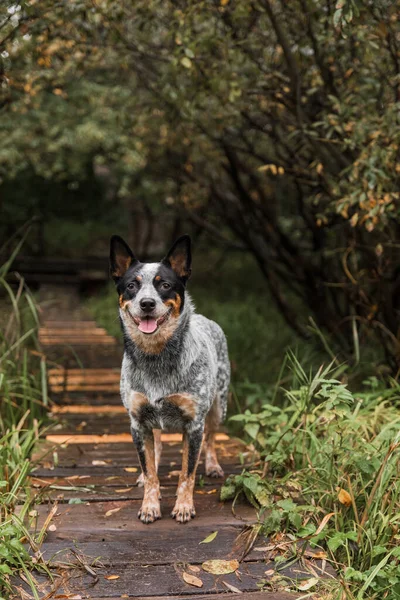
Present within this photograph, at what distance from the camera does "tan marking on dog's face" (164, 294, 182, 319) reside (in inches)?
134

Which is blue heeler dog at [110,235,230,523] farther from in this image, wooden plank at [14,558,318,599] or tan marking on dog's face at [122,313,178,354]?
wooden plank at [14,558,318,599]

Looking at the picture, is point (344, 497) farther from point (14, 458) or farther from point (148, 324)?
point (14, 458)

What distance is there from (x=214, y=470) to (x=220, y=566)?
1.11 meters

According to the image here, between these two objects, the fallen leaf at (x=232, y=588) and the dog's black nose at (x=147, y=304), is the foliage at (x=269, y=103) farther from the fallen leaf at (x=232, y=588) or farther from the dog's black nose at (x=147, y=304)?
the fallen leaf at (x=232, y=588)

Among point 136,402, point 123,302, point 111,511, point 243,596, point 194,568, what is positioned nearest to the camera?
point 243,596

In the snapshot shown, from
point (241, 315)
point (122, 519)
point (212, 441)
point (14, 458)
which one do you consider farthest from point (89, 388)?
point (241, 315)

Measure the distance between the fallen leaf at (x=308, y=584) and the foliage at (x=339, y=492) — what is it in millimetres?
135

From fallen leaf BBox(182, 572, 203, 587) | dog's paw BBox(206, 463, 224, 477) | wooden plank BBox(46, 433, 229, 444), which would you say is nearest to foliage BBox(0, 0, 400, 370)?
dog's paw BBox(206, 463, 224, 477)

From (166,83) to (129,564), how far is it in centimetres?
468

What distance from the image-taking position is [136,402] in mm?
3521

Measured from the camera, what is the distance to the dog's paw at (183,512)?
11.6 ft

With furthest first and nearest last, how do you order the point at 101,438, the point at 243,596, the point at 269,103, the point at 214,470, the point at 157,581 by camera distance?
the point at 269,103 → the point at 101,438 → the point at 214,470 → the point at 157,581 → the point at 243,596

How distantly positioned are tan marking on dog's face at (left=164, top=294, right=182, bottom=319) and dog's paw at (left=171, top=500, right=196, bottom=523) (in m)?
1.06

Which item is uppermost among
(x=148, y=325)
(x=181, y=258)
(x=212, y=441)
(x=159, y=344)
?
(x=181, y=258)
